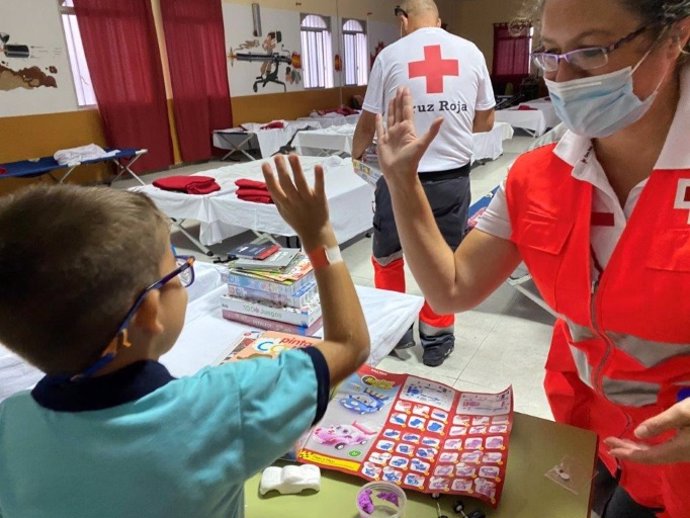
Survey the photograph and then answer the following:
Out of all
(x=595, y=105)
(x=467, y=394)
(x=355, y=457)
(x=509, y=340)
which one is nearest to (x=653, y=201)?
(x=595, y=105)

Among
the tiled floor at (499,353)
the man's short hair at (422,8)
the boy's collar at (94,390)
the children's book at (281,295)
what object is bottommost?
the tiled floor at (499,353)

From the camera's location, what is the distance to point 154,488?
0.59m

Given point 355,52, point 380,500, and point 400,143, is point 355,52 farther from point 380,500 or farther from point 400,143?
point 380,500

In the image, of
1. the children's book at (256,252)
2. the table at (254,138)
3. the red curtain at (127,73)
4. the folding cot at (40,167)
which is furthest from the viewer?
the table at (254,138)

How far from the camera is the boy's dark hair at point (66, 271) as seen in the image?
568 millimetres

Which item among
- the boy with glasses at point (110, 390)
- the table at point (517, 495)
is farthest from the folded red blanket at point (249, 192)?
the boy with glasses at point (110, 390)

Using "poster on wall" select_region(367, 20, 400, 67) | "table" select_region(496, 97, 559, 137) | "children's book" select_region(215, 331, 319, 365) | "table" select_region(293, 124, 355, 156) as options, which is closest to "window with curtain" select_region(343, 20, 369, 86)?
"poster on wall" select_region(367, 20, 400, 67)

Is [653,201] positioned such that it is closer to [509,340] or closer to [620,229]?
[620,229]

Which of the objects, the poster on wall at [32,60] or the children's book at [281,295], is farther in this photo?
the poster on wall at [32,60]

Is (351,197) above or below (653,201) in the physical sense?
below

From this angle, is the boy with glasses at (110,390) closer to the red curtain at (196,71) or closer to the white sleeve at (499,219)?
the white sleeve at (499,219)

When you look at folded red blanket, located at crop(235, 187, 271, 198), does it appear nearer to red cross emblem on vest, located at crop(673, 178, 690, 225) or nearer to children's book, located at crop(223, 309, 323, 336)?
children's book, located at crop(223, 309, 323, 336)

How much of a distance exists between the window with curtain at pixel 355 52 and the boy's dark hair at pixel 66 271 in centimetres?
1043

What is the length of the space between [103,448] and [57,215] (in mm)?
261
